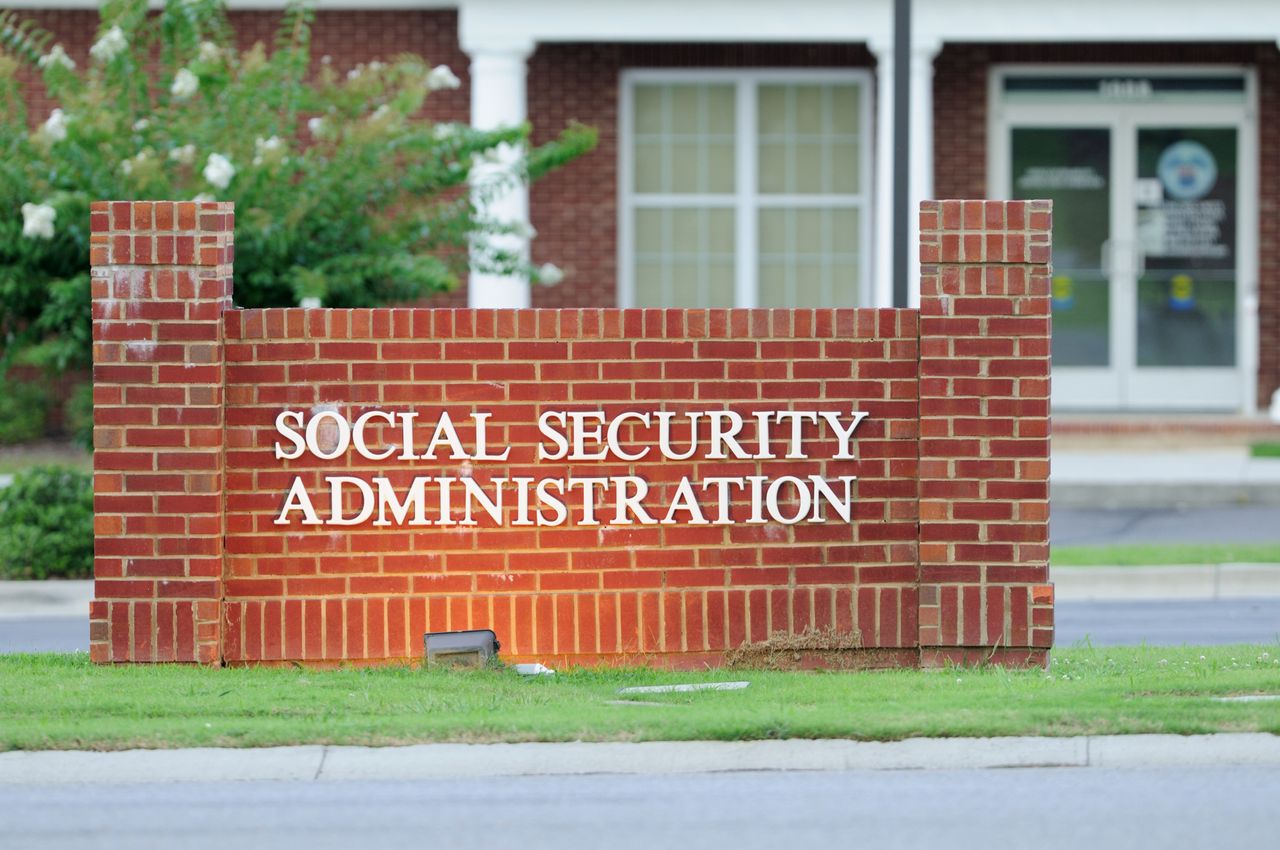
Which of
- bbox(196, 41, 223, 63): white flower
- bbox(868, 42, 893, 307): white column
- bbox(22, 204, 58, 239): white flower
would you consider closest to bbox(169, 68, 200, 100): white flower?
bbox(196, 41, 223, 63): white flower

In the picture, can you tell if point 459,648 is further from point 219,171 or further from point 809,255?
point 809,255

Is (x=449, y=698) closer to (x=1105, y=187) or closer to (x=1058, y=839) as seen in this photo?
(x=1058, y=839)

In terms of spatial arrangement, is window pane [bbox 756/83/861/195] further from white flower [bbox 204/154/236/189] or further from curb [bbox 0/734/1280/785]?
curb [bbox 0/734/1280/785]

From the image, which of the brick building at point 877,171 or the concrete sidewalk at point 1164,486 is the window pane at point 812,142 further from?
the concrete sidewalk at point 1164,486

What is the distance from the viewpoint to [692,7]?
1920cm

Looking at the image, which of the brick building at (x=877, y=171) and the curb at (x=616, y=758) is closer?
the curb at (x=616, y=758)

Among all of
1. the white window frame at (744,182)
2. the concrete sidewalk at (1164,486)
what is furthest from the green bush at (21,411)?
the concrete sidewalk at (1164,486)

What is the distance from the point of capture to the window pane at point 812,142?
20.5 m

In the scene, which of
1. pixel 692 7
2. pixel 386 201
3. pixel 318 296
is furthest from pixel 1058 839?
pixel 692 7

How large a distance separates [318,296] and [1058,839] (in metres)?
6.89

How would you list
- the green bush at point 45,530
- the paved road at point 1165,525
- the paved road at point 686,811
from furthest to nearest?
the paved road at point 1165,525, the green bush at point 45,530, the paved road at point 686,811

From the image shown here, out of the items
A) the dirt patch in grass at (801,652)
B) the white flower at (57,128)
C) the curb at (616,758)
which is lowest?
the curb at (616,758)

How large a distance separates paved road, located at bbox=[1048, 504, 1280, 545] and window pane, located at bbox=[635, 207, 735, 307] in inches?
212

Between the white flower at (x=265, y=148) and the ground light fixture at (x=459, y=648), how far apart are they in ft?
15.2
